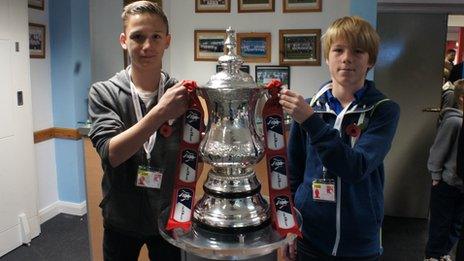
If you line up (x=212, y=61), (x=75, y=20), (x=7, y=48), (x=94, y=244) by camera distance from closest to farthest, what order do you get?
1. (x=94, y=244)
2. (x=7, y=48)
3. (x=75, y=20)
4. (x=212, y=61)

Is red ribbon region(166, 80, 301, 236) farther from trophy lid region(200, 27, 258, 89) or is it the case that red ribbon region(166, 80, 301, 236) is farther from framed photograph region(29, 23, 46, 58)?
framed photograph region(29, 23, 46, 58)

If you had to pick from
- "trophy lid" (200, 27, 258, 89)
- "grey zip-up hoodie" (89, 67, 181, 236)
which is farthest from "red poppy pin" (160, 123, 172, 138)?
"trophy lid" (200, 27, 258, 89)

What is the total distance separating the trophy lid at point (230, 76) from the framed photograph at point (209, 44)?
2.65 m

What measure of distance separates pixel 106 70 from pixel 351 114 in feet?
10.3

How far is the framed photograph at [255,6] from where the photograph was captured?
3.47 m

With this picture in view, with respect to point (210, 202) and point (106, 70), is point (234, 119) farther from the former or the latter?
point (106, 70)

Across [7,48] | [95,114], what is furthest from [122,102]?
[7,48]

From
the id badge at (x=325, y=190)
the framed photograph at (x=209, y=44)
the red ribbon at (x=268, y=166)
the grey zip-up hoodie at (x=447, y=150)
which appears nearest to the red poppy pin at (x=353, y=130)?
the id badge at (x=325, y=190)

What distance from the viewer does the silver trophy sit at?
934mm

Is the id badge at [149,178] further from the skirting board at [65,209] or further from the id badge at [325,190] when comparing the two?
the skirting board at [65,209]

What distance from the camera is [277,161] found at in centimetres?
95

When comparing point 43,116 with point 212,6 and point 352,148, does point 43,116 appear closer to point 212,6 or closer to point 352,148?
point 212,6

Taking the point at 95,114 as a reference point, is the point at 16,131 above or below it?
below

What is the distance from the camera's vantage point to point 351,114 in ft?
3.72
